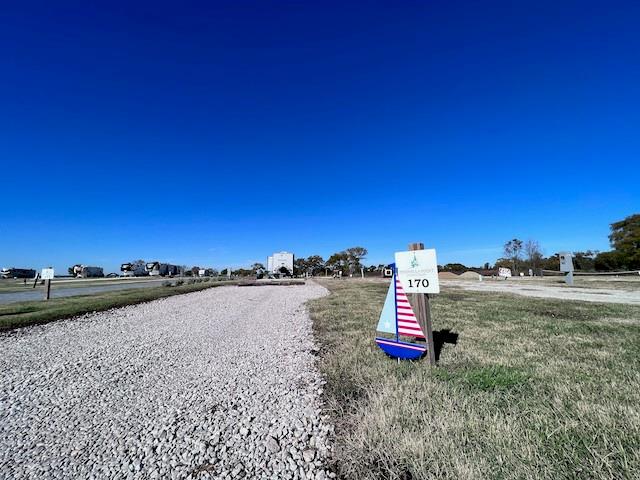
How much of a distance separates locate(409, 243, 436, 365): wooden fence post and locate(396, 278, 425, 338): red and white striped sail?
12 centimetres

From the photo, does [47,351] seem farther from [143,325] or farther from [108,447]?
[108,447]

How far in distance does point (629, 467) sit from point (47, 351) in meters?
9.93

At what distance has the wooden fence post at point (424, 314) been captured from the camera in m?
4.96

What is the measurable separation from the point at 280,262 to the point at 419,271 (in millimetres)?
72662

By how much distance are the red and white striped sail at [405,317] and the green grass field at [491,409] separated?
0.64m

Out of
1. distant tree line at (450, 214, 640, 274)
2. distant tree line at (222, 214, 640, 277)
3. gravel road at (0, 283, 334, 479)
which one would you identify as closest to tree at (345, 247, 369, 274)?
distant tree line at (222, 214, 640, 277)

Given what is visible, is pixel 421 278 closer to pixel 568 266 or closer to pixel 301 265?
pixel 568 266

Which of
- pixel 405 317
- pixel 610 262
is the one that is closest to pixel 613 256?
pixel 610 262

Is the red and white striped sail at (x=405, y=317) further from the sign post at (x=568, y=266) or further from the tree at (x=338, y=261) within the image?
the tree at (x=338, y=261)

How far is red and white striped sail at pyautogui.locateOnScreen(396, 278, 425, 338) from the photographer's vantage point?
18.6 ft

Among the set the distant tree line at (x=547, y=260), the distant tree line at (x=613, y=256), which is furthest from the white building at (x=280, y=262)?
the distant tree line at (x=613, y=256)

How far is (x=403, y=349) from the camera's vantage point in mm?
5270

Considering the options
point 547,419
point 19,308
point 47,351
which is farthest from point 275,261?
point 547,419

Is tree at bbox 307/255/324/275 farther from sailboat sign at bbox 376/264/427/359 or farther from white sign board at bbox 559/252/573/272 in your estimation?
sailboat sign at bbox 376/264/427/359
